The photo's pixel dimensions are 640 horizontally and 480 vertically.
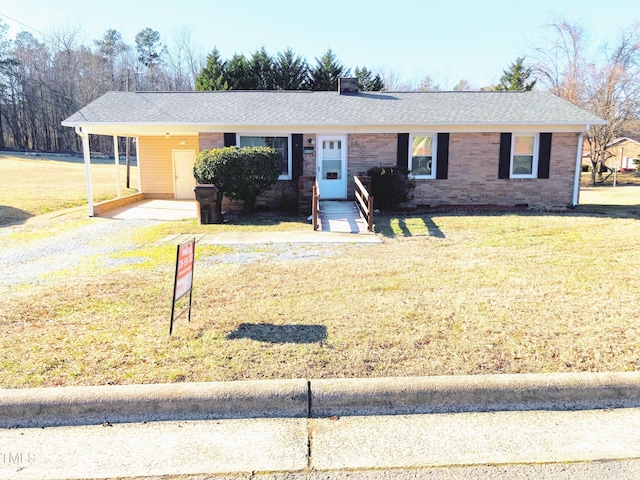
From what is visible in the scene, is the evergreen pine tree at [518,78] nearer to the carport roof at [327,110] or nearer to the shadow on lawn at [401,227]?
the carport roof at [327,110]

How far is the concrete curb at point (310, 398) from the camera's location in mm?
3793

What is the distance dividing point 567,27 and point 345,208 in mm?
32104

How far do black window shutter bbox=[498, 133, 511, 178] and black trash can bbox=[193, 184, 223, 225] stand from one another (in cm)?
884

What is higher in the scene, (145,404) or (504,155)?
(504,155)

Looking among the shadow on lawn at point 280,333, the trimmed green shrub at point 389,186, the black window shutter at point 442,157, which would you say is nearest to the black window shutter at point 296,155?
the trimmed green shrub at point 389,186

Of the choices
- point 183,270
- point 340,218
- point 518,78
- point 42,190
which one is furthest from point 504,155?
point 518,78

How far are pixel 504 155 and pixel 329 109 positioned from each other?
5838 mm

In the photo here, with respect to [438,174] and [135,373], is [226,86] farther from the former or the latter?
[135,373]

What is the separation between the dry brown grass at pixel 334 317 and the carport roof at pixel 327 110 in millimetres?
6822

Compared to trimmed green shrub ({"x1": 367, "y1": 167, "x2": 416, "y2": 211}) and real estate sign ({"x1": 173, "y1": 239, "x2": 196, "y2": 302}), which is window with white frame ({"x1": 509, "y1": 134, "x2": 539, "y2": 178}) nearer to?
trimmed green shrub ({"x1": 367, "y1": 167, "x2": 416, "y2": 211})

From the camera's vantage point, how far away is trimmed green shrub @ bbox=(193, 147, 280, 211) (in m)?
14.3

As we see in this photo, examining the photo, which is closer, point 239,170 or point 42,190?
point 239,170

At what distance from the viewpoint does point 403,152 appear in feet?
52.2

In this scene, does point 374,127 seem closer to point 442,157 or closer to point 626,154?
point 442,157
